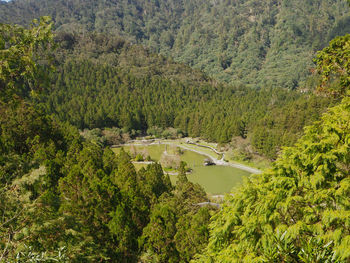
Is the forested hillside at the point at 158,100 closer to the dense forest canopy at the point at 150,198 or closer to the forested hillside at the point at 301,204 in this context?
the dense forest canopy at the point at 150,198

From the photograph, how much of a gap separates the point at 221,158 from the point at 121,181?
23406mm

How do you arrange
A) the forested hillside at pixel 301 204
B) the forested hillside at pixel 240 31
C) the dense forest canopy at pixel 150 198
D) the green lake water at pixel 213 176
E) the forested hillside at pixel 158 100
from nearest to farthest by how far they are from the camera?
the forested hillside at pixel 301 204
the dense forest canopy at pixel 150 198
the green lake water at pixel 213 176
the forested hillside at pixel 158 100
the forested hillside at pixel 240 31

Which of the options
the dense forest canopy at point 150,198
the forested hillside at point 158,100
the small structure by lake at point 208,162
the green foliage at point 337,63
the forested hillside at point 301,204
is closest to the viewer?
the forested hillside at point 301,204

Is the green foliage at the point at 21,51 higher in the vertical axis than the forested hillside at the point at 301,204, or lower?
higher

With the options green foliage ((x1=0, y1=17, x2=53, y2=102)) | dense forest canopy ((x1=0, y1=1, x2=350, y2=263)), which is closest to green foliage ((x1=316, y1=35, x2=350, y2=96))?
dense forest canopy ((x1=0, y1=1, x2=350, y2=263))

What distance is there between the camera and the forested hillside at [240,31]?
120062mm

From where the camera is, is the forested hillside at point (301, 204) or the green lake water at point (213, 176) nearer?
the forested hillside at point (301, 204)

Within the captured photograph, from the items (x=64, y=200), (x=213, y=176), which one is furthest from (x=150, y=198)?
(x=213, y=176)

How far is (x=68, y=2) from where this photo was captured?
618ft

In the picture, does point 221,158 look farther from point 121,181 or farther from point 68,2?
point 68,2

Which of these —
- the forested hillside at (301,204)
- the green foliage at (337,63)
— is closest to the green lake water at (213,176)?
the green foliage at (337,63)

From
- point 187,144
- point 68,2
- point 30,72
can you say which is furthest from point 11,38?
point 68,2

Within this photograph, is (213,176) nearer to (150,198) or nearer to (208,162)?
(208,162)

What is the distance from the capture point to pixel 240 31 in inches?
6083
